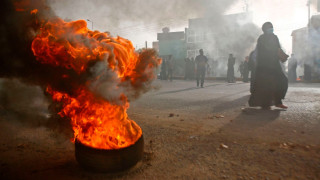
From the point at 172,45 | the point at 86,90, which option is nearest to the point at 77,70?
the point at 86,90

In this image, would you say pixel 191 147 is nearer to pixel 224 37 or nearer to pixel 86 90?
pixel 86 90

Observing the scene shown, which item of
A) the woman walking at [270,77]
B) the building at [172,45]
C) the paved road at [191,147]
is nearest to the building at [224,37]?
the building at [172,45]

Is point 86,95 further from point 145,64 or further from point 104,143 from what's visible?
point 145,64

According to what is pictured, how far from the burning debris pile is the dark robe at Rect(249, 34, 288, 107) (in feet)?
14.0

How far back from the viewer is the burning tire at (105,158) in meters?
Result: 2.17

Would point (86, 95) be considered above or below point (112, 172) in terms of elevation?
above

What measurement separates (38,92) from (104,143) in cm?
145

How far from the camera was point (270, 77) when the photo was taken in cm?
556

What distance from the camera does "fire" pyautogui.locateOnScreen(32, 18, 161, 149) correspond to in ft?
7.36

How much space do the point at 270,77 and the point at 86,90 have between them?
4877 mm

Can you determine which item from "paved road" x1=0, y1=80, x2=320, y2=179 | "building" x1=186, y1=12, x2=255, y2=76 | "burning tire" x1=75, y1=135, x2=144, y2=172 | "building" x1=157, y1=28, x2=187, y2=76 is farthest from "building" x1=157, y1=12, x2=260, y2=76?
"burning tire" x1=75, y1=135, x2=144, y2=172

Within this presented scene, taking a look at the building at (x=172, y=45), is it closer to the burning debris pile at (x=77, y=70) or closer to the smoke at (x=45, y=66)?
the smoke at (x=45, y=66)

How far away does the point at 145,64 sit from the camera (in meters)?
2.53

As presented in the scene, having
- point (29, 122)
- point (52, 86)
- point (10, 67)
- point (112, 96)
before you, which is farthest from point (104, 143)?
point (29, 122)
